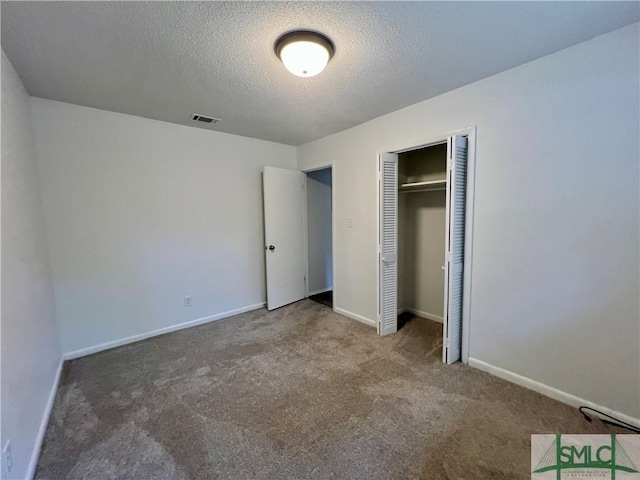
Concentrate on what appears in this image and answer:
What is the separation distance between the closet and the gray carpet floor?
19.0 inches

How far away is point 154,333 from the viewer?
3133mm

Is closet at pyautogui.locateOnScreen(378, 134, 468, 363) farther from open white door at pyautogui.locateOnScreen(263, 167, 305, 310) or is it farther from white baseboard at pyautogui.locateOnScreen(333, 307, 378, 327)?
open white door at pyautogui.locateOnScreen(263, 167, 305, 310)

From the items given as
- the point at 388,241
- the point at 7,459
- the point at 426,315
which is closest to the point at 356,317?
the point at 426,315

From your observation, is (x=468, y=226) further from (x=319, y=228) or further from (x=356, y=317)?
(x=319, y=228)

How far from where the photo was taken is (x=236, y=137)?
11.9ft

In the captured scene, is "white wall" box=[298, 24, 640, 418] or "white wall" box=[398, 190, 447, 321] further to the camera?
"white wall" box=[398, 190, 447, 321]

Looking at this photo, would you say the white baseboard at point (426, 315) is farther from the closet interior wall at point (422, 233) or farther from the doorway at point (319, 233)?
the doorway at point (319, 233)

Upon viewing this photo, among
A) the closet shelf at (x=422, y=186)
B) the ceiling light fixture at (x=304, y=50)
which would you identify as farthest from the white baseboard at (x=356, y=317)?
the ceiling light fixture at (x=304, y=50)

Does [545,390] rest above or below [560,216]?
below

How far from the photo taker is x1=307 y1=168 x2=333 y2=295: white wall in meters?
4.54

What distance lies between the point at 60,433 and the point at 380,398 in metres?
2.11

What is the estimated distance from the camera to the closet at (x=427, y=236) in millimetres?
2387
